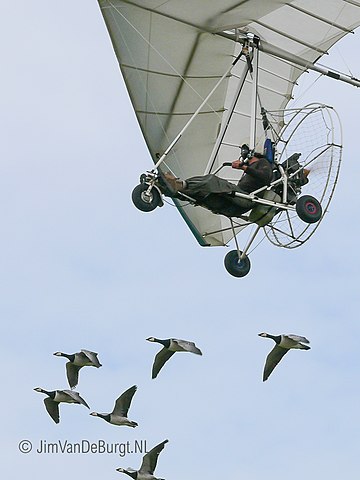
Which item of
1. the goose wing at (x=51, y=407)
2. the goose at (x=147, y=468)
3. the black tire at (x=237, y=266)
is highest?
the black tire at (x=237, y=266)

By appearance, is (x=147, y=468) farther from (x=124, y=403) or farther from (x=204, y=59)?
(x=204, y=59)

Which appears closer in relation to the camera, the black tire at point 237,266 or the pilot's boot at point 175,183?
the pilot's boot at point 175,183

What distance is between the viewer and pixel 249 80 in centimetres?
3144

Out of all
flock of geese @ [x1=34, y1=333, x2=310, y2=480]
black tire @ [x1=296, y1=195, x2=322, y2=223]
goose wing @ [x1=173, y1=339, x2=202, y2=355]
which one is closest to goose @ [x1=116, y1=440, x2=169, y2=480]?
flock of geese @ [x1=34, y1=333, x2=310, y2=480]

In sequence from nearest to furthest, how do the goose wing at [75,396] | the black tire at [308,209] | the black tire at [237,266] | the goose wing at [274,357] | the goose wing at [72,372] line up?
1. the black tire at [308,209]
2. the goose wing at [75,396]
3. the goose wing at [274,357]
4. the black tire at [237,266]
5. the goose wing at [72,372]

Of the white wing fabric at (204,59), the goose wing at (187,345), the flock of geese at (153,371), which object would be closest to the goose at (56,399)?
the flock of geese at (153,371)

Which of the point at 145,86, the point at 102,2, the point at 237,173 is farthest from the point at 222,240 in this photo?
the point at 102,2

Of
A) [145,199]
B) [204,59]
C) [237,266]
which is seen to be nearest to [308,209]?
[145,199]

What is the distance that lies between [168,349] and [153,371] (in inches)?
18.7

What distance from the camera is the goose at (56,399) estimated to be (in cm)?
2952

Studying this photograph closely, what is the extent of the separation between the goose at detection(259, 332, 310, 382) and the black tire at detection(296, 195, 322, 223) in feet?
9.16

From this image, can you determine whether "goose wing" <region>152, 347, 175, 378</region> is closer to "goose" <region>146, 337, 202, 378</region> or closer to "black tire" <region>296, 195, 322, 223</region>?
"goose" <region>146, 337, 202, 378</region>

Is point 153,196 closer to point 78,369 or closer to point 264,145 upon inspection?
point 264,145

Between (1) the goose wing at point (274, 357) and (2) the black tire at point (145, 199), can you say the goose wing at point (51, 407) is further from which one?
(2) the black tire at point (145, 199)
